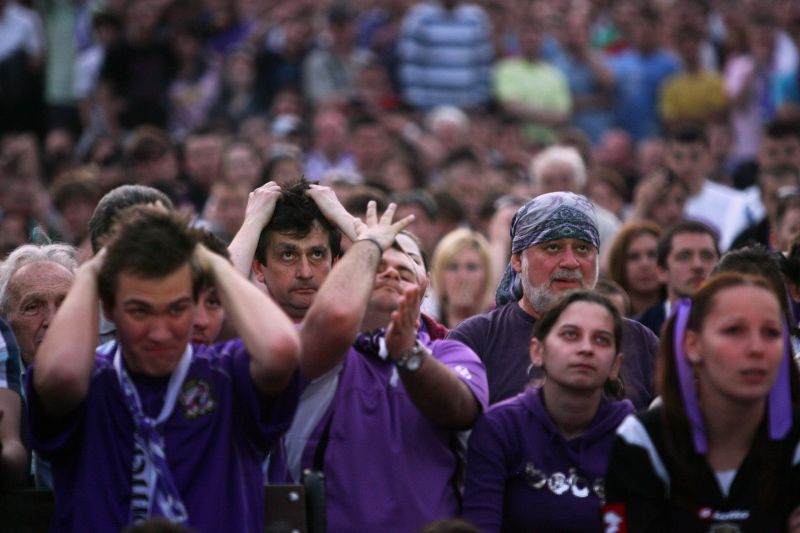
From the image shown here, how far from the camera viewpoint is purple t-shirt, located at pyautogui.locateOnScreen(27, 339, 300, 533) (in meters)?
4.60

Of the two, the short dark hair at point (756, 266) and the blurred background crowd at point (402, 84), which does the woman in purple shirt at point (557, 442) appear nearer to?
the short dark hair at point (756, 266)

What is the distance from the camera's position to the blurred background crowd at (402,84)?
13945mm

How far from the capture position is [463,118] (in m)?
15.1

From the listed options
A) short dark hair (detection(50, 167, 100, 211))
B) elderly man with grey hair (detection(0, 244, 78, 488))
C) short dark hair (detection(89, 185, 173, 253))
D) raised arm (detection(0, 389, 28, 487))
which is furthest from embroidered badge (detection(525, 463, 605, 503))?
short dark hair (detection(50, 167, 100, 211))

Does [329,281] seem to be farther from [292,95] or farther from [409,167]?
[292,95]

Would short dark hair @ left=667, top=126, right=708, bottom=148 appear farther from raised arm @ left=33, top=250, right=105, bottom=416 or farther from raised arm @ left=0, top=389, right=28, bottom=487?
raised arm @ left=33, top=250, right=105, bottom=416

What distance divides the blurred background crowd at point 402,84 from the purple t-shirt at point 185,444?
8106 millimetres

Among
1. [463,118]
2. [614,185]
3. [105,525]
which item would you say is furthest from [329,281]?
[463,118]

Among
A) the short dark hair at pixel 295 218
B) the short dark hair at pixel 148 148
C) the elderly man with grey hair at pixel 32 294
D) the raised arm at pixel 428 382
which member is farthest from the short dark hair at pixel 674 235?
the short dark hair at pixel 148 148

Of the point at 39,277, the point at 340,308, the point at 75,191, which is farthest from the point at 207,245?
the point at 75,191

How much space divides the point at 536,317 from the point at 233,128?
1010 centimetres

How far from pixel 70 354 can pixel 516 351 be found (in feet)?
6.70

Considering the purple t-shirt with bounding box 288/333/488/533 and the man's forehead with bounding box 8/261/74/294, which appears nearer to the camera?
the purple t-shirt with bounding box 288/333/488/533

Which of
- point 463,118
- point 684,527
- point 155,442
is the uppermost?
point 463,118
